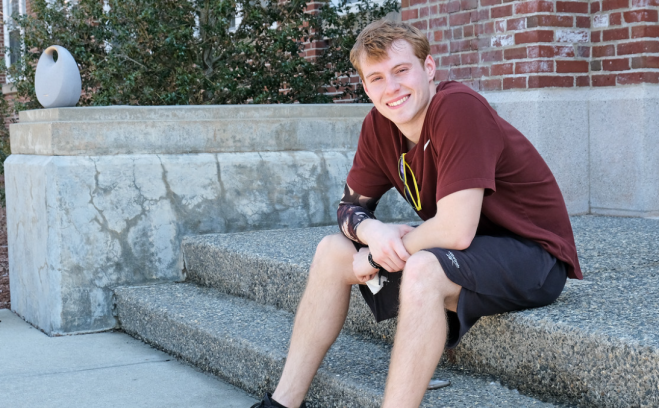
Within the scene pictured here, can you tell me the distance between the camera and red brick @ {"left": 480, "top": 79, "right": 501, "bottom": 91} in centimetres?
518

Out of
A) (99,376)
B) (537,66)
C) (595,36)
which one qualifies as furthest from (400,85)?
(595,36)

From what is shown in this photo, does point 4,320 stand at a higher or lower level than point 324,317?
lower

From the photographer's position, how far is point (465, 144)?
2.32 m

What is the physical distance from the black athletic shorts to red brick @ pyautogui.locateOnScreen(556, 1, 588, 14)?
112 inches

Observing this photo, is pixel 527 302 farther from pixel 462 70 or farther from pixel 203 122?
pixel 462 70

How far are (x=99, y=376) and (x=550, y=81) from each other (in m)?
3.21

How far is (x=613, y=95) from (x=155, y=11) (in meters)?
3.91

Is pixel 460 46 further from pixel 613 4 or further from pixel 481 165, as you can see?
pixel 481 165

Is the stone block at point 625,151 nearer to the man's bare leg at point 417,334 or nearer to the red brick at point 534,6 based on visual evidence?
the red brick at point 534,6

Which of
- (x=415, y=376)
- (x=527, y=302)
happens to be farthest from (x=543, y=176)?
(x=415, y=376)

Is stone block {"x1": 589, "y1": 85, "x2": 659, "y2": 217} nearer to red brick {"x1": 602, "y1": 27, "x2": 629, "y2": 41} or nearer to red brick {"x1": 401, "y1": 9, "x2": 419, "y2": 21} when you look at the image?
red brick {"x1": 602, "y1": 27, "x2": 629, "y2": 41}

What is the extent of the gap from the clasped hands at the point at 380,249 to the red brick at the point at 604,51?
2.94m

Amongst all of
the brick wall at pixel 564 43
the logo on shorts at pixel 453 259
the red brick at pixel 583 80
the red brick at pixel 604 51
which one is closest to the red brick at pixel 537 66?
the brick wall at pixel 564 43

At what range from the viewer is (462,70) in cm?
550
